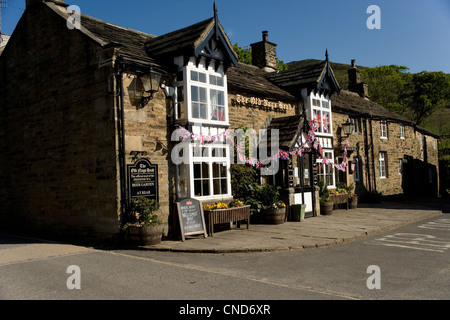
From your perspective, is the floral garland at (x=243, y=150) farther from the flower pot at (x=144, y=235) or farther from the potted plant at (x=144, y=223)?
the flower pot at (x=144, y=235)

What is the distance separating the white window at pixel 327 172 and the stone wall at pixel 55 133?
9.80m

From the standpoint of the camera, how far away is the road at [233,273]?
535 centimetres

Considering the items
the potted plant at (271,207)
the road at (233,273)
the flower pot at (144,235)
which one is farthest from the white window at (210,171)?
the road at (233,273)

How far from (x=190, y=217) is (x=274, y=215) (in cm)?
356

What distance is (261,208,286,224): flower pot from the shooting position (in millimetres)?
12438

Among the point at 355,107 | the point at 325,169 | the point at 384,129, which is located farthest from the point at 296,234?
the point at 384,129

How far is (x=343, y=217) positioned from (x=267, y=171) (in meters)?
3.40

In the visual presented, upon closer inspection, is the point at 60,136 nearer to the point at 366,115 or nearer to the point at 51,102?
the point at 51,102

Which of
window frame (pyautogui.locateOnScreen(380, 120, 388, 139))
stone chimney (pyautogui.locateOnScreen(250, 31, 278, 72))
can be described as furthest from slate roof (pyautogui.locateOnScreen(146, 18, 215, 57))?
window frame (pyautogui.locateOnScreen(380, 120, 388, 139))

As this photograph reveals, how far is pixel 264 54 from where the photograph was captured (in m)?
19.8

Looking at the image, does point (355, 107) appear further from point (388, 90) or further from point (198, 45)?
point (388, 90)

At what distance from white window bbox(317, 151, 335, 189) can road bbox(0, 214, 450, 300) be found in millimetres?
6937

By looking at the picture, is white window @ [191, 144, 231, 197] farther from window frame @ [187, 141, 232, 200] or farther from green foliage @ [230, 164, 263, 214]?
green foliage @ [230, 164, 263, 214]

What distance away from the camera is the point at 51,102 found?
11344 mm
